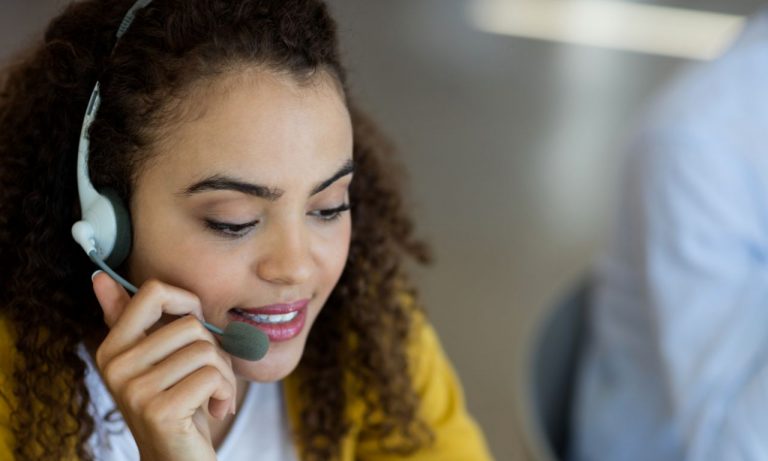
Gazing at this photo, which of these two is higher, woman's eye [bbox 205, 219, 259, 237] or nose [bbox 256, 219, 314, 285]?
woman's eye [bbox 205, 219, 259, 237]

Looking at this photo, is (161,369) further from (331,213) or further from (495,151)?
(495,151)

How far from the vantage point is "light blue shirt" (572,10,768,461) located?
1.40m

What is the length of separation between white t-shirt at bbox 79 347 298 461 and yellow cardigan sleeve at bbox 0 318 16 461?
76mm

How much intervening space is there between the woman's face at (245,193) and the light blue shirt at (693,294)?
64 cm

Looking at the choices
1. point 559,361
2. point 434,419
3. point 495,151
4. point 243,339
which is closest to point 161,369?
point 243,339

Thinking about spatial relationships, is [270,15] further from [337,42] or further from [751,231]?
[751,231]

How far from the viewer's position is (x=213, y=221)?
3.18 feet

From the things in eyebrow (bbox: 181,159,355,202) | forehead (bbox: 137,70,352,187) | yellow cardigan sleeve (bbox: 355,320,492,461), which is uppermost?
forehead (bbox: 137,70,352,187)

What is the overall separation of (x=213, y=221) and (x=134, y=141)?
0.11m

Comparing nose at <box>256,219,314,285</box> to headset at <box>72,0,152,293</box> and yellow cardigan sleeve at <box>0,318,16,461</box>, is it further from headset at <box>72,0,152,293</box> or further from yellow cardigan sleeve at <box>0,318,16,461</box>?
yellow cardigan sleeve at <box>0,318,16,461</box>

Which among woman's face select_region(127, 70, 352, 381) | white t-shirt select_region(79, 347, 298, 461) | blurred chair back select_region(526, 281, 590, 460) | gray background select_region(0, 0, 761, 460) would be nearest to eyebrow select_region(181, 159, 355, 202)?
woman's face select_region(127, 70, 352, 381)

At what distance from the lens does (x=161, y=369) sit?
3.09 ft

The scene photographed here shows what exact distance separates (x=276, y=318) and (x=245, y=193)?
0.51 ft

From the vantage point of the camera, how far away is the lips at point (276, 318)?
1.03m
